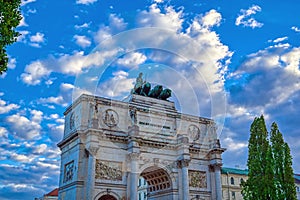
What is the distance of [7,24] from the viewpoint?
1303cm

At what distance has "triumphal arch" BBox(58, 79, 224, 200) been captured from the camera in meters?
30.0

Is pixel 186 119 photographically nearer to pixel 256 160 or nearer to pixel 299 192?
pixel 256 160

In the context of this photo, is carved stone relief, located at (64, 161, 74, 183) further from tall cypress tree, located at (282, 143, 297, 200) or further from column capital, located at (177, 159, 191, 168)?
tall cypress tree, located at (282, 143, 297, 200)

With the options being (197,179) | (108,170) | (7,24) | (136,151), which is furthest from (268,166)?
(7,24)

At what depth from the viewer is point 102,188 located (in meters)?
29.8

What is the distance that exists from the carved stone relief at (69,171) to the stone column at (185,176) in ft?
35.5

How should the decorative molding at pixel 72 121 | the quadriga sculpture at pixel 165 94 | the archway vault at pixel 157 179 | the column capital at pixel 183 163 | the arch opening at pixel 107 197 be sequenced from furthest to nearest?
1. the quadriga sculpture at pixel 165 94
2. the archway vault at pixel 157 179
3. the column capital at pixel 183 163
4. the decorative molding at pixel 72 121
5. the arch opening at pixel 107 197

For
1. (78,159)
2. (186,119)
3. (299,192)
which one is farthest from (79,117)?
(299,192)

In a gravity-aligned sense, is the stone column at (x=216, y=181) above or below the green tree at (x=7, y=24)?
below

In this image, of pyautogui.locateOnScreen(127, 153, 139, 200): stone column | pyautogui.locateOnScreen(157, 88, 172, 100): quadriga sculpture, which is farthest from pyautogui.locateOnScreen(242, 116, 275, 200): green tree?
pyautogui.locateOnScreen(157, 88, 172, 100): quadriga sculpture

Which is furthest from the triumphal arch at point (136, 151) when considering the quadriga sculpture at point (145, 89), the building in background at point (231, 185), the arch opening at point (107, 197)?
the building in background at point (231, 185)

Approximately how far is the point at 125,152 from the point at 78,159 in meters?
4.57

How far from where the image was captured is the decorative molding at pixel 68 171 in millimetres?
31047

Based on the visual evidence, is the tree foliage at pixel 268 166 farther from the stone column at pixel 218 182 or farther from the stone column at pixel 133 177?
the stone column at pixel 133 177
